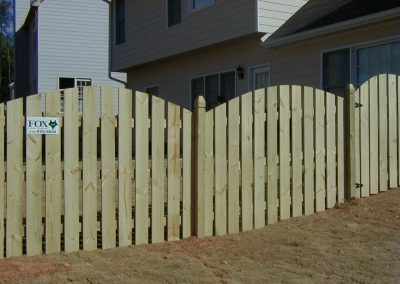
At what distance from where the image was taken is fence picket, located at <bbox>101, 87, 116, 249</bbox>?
602cm

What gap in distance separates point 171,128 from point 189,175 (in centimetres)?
59

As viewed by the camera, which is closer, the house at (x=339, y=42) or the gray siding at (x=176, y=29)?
the house at (x=339, y=42)

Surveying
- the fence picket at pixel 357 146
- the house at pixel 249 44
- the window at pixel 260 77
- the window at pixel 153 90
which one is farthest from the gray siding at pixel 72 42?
the fence picket at pixel 357 146

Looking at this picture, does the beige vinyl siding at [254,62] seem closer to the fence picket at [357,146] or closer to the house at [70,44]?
the fence picket at [357,146]

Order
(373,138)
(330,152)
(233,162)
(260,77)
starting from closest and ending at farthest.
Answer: (233,162) → (330,152) → (373,138) → (260,77)

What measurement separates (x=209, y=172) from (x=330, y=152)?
2.02 m

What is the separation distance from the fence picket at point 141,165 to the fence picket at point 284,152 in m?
1.85

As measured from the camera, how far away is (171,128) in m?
6.41

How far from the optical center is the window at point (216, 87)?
52.1 ft

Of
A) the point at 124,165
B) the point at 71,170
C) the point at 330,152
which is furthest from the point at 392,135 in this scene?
the point at 71,170

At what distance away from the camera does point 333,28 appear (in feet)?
39.2

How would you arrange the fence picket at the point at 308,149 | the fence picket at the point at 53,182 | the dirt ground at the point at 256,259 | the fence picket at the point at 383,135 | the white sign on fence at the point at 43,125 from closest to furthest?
the dirt ground at the point at 256,259, the white sign on fence at the point at 43,125, the fence picket at the point at 53,182, the fence picket at the point at 308,149, the fence picket at the point at 383,135

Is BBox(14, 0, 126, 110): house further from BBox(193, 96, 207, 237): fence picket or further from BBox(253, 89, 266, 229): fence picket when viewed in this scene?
BBox(193, 96, 207, 237): fence picket

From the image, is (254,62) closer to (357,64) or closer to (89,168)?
(357,64)
